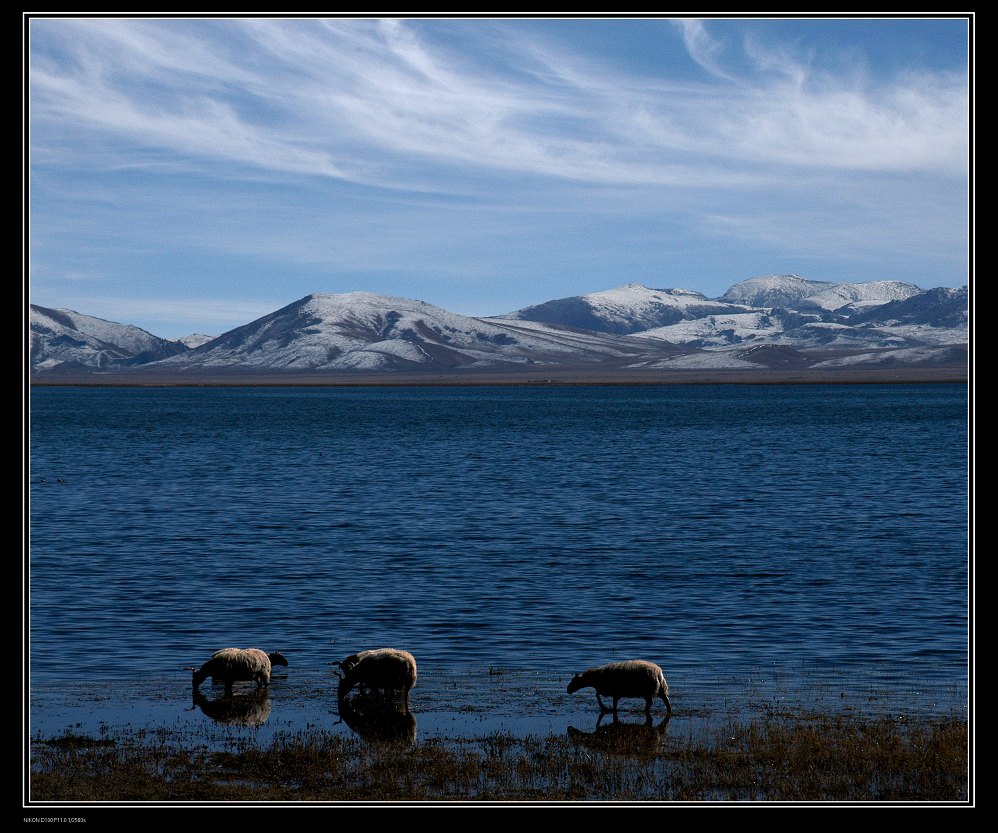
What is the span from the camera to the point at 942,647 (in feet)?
95.8

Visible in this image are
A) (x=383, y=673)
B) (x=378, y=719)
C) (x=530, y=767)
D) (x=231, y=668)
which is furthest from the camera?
(x=231, y=668)

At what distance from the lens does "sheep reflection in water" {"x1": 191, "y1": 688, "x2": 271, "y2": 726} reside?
885 inches

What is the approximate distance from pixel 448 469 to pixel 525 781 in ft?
232

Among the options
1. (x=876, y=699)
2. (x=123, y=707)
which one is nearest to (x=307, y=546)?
(x=123, y=707)

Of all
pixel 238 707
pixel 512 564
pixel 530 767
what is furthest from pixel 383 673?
pixel 512 564

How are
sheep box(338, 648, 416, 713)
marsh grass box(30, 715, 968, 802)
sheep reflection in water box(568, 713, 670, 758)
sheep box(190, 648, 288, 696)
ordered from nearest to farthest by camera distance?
marsh grass box(30, 715, 968, 802) → sheep reflection in water box(568, 713, 670, 758) → sheep box(338, 648, 416, 713) → sheep box(190, 648, 288, 696)

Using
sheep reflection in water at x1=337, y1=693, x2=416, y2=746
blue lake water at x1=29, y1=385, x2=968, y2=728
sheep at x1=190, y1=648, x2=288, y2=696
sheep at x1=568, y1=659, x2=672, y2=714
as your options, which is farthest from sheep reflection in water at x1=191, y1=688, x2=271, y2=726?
sheep at x1=568, y1=659, x2=672, y2=714

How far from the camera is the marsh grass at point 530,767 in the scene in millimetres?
17703

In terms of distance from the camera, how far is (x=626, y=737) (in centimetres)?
2123

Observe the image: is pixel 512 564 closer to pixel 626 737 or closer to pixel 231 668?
pixel 231 668

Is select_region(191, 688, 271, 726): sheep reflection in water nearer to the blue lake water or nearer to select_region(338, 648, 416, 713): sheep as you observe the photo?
select_region(338, 648, 416, 713): sheep

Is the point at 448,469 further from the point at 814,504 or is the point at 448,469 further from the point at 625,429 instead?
the point at 625,429

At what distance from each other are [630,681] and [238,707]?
7.94 meters

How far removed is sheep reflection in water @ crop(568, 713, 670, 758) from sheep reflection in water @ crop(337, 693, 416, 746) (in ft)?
10.2
